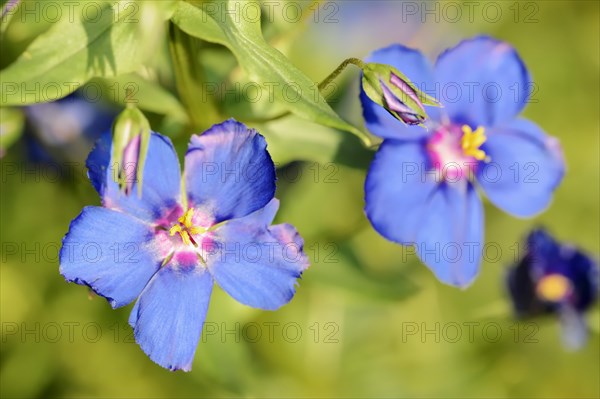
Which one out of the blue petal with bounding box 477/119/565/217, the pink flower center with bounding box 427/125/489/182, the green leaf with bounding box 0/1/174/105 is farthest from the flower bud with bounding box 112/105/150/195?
the blue petal with bounding box 477/119/565/217

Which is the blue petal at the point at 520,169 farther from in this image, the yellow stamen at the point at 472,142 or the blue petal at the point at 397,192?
the blue petal at the point at 397,192

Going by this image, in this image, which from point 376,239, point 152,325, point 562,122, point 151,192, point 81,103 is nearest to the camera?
point 152,325

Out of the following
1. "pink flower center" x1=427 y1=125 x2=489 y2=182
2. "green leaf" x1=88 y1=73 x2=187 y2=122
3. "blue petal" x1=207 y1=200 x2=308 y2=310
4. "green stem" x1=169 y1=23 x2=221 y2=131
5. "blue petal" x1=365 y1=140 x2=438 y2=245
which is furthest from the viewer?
"pink flower center" x1=427 y1=125 x2=489 y2=182

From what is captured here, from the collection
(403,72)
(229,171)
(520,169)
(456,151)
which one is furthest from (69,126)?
(520,169)

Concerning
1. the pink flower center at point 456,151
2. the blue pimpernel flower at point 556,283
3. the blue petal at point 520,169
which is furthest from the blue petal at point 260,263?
the blue pimpernel flower at point 556,283

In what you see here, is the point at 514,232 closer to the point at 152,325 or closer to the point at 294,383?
the point at 294,383

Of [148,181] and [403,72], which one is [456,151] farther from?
[148,181]

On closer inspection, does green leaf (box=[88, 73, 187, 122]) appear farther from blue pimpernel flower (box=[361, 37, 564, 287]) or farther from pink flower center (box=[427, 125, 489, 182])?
pink flower center (box=[427, 125, 489, 182])

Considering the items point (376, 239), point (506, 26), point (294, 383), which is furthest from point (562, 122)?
point (294, 383)
